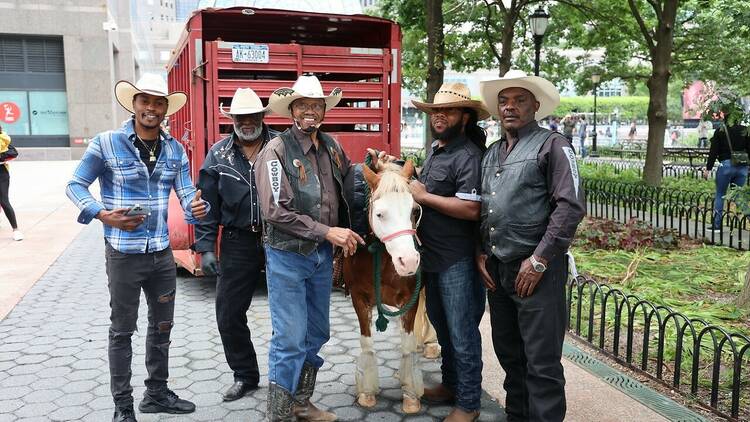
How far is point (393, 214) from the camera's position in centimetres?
332

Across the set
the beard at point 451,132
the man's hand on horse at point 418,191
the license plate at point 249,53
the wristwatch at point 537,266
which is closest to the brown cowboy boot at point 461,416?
the wristwatch at point 537,266

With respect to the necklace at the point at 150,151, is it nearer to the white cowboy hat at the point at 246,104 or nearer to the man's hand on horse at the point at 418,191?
the white cowboy hat at the point at 246,104

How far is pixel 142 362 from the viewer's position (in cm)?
488

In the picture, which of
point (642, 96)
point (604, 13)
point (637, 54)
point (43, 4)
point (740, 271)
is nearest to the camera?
point (740, 271)

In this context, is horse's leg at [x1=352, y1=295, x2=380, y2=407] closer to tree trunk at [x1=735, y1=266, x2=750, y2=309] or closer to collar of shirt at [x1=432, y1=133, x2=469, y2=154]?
collar of shirt at [x1=432, y1=133, x2=469, y2=154]

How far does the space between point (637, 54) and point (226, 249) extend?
68.1 ft

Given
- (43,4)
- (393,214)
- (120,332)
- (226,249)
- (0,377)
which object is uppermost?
(43,4)

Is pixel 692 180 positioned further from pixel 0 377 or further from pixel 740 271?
pixel 0 377

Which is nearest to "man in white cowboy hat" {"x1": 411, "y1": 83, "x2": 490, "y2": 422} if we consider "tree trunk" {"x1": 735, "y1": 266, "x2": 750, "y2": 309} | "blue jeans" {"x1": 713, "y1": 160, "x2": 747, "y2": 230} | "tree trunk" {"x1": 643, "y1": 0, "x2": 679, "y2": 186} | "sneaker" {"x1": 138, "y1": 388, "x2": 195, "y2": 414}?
"sneaker" {"x1": 138, "y1": 388, "x2": 195, "y2": 414}

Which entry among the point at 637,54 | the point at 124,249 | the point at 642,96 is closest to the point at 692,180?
the point at 637,54

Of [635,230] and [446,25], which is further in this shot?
[446,25]

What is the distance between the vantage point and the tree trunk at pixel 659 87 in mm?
13188

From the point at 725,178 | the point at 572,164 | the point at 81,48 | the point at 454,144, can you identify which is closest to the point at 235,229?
the point at 454,144

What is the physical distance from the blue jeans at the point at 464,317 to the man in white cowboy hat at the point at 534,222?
0.91ft
